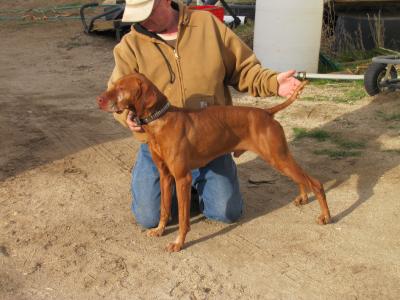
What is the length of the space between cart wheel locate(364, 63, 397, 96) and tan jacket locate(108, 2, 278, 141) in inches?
147

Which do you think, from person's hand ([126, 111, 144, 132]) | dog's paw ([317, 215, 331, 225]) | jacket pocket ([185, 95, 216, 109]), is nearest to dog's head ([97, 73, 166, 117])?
person's hand ([126, 111, 144, 132])

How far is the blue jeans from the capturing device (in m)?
4.55

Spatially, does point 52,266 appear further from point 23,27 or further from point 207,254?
point 23,27

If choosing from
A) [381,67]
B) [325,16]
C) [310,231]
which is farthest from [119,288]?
[325,16]

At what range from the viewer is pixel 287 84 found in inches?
167

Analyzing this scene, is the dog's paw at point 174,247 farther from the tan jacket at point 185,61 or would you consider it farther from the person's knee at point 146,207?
the tan jacket at point 185,61

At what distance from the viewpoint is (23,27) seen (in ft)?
50.6

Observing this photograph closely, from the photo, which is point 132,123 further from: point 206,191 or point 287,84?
point 287,84

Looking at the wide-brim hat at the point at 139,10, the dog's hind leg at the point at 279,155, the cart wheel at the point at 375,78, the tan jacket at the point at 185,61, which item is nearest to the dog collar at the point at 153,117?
the tan jacket at the point at 185,61

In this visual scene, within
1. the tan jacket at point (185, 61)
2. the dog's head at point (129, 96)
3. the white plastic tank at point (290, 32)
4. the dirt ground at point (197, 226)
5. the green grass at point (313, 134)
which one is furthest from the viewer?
the white plastic tank at point (290, 32)

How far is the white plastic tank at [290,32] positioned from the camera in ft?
29.5

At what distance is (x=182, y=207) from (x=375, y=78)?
457 cm

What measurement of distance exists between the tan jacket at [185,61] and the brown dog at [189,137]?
261mm

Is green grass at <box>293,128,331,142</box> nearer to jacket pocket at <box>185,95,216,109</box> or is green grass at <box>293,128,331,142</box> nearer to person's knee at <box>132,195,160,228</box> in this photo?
jacket pocket at <box>185,95,216,109</box>
